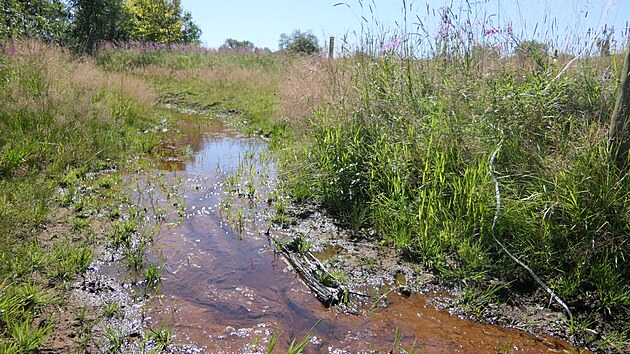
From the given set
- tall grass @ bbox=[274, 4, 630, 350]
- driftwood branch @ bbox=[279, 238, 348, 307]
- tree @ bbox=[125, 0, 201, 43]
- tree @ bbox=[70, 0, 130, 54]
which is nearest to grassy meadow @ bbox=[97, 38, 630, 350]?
tall grass @ bbox=[274, 4, 630, 350]

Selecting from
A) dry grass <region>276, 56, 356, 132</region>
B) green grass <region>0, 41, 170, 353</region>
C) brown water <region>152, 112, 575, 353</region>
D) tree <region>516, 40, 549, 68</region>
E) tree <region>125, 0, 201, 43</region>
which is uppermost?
tree <region>125, 0, 201, 43</region>

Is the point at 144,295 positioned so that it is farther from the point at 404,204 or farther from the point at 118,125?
the point at 118,125

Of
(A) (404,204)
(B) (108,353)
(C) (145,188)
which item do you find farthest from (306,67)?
(B) (108,353)

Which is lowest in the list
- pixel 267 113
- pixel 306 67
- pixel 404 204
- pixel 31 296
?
pixel 31 296

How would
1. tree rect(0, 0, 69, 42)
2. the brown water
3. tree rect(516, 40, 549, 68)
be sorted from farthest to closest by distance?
tree rect(0, 0, 69, 42), tree rect(516, 40, 549, 68), the brown water

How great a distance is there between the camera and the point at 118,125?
7672 millimetres

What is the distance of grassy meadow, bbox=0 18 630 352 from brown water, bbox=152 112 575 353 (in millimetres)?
376

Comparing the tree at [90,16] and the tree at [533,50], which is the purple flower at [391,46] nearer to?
the tree at [533,50]

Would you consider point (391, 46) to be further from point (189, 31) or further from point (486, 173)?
point (189, 31)

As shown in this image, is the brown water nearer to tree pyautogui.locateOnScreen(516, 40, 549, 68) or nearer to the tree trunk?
the tree trunk

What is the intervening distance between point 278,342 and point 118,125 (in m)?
6.46

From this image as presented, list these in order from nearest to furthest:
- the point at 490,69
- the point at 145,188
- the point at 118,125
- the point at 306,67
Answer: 1. the point at 490,69
2. the point at 145,188
3. the point at 118,125
4. the point at 306,67

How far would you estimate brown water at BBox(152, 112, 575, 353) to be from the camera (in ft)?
8.36

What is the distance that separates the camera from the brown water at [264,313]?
2.55m
